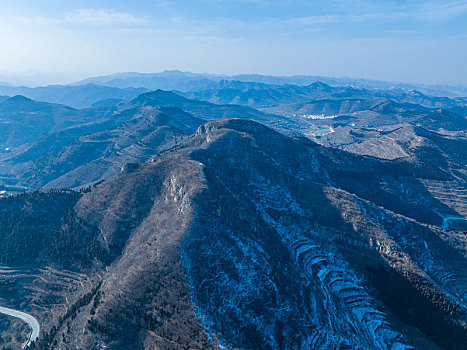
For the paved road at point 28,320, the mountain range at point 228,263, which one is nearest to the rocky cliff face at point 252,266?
the mountain range at point 228,263

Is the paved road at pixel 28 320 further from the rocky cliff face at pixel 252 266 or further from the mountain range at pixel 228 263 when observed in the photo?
the rocky cliff face at pixel 252 266

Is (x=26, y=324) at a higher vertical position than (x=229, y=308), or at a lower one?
lower

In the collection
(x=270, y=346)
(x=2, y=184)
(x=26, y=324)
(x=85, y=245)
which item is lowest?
(x=2, y=184)

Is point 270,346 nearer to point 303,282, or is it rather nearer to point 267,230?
point 303,282

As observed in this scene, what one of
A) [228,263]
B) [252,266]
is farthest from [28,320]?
[252,266]

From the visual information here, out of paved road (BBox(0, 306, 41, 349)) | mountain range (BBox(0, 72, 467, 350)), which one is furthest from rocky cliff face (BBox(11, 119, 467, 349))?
paved road (BBox(0, 306, 41, 349))

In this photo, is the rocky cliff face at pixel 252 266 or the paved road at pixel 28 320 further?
the paved road at pixel 28 320

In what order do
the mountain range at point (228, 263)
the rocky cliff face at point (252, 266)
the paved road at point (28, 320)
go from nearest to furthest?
1. the rocky cliff face at point (252, 266)
2. the mountain range at point (228, 263)
3. the paved road at point (28, 320)

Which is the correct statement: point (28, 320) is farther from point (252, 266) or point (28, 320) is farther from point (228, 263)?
point (252, 266)

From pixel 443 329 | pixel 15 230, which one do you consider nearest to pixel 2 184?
pixel 15 230
